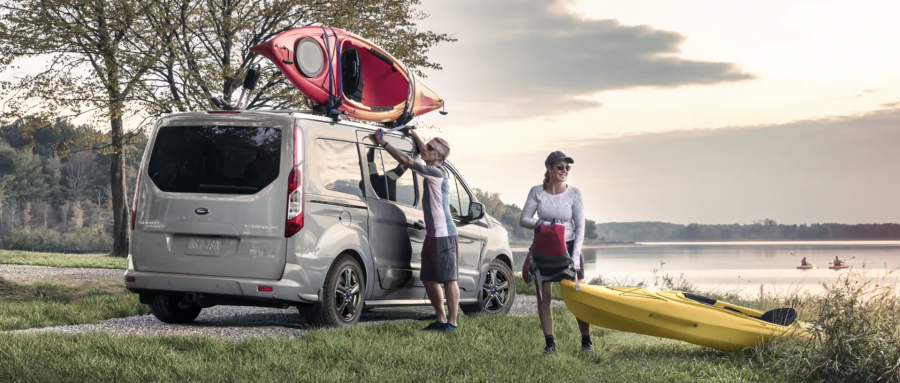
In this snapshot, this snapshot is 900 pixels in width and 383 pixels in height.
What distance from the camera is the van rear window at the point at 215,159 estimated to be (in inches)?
303

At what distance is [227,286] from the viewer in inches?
300

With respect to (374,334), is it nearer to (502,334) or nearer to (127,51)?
(502,334)

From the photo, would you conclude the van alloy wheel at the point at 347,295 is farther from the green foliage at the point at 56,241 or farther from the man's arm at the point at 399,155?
the green foliage at the point at 56,241

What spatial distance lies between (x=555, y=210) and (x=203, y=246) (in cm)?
333

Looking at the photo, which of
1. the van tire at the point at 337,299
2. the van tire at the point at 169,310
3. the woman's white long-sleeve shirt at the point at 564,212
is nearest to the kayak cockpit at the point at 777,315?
the woman's white long-sleeve shirt at the point at 564,212

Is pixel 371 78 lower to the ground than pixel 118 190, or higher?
higher

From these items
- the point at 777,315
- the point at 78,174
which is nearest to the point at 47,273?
the point at 777,315

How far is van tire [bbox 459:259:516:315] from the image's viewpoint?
1016cm

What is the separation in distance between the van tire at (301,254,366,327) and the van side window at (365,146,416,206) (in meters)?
0.87

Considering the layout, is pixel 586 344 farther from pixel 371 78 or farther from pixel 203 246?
pixel 371 78

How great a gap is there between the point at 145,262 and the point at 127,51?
14.7 meters

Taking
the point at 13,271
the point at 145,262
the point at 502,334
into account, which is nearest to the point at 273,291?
the point at 145,262

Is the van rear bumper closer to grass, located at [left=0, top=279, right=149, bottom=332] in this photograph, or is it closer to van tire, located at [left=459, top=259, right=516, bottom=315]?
grass, located at [left=0, top=279, right=149, bottom=332]

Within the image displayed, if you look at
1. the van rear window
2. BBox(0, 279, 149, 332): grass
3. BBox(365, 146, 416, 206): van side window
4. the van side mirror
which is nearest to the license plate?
the van rear window
